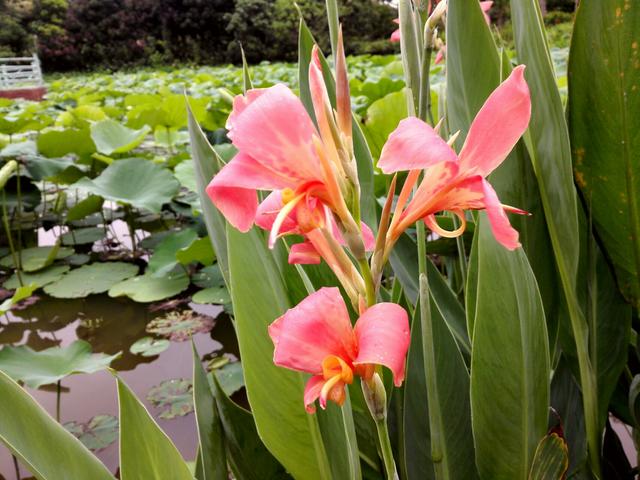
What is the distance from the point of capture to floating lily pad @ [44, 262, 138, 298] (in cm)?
177

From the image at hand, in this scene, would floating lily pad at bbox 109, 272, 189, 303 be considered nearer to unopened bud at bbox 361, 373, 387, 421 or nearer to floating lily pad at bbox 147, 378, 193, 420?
floating lily pad at bbox 147, 378, 193, 420

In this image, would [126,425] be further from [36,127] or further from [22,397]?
[36,127]

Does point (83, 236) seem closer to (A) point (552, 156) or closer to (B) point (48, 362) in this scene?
(B) point (48, 362)

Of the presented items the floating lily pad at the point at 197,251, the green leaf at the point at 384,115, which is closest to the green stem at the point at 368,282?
the green leaf at the point at 384,115

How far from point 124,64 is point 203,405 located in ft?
56.6

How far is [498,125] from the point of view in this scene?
29 centimetres

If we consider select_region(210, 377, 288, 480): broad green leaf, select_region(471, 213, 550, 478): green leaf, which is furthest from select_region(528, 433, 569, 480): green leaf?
select_region(210, 377, 288, 480): broad green leaf

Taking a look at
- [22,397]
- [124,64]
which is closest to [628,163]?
[22,397]

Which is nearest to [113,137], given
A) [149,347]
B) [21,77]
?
[149,347]

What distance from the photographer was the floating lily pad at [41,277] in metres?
1.88

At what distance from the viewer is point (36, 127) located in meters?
2.44

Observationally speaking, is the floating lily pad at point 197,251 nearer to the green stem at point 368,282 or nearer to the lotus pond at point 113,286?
the lotus pond at point 113,286

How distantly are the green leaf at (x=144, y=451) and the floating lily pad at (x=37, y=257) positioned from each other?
1.62 m

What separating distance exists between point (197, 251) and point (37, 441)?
111 cm
